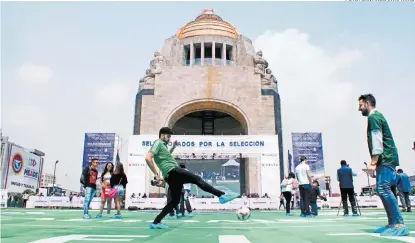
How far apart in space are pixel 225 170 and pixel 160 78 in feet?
57.6

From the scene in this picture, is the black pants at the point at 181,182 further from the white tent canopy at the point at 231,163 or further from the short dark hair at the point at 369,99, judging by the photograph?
the white tent canopy at the point at 231,163

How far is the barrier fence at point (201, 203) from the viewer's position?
75.3ft

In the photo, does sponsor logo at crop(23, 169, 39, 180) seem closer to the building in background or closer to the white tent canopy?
the building in background

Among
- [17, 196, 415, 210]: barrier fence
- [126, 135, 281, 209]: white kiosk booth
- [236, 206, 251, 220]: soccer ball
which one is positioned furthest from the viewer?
[126, 135, 281, 209]: white kiosk booth

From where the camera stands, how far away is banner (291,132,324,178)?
1161 inches

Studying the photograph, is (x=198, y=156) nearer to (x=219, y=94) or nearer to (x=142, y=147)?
(x=142, y=147)

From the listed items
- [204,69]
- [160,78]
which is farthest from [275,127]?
[160,78]

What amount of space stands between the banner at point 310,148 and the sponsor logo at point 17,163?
37.6 metres

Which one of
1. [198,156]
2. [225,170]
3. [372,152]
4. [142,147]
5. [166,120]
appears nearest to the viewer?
[372,152]

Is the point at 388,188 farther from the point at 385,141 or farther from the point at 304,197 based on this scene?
the point at 304,197

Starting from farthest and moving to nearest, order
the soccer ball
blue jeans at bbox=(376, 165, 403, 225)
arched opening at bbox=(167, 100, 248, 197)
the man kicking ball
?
arched opening at bbox=(167, 100, 248, 197) → the soccer ball → the man kicking ball → blue jeans at bbox=(376, 165, 403, 225)

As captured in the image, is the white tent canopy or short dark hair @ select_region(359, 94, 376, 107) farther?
the white tent canopy

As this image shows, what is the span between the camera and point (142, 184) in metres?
24.8

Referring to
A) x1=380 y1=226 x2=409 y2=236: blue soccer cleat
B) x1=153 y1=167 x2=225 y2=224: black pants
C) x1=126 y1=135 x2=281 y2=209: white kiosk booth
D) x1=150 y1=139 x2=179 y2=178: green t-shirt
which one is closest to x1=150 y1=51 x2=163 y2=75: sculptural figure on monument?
x1=126 y1=135 x2=281 y2=209: white kiosk booth
